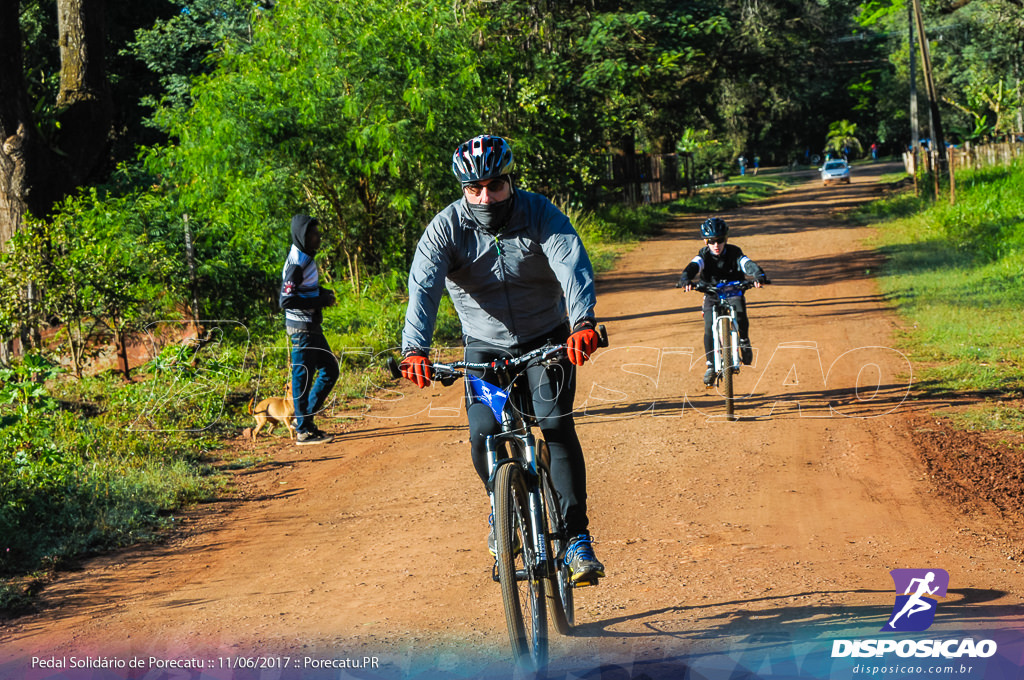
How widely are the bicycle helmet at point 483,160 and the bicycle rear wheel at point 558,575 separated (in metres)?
1.39

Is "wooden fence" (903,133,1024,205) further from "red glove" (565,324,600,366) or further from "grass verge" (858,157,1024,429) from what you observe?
"red glove" (565,324,600,366)

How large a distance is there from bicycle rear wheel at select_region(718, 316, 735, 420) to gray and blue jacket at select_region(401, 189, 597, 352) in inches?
Answer: 181

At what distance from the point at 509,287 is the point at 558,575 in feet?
4.52

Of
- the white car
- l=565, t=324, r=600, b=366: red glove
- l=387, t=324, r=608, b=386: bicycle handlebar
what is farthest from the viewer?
the white car

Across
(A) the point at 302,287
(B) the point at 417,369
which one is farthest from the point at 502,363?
(A) the point at 302,287

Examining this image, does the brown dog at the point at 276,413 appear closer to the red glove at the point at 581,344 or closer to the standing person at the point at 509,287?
the standing person at the point at 509,287

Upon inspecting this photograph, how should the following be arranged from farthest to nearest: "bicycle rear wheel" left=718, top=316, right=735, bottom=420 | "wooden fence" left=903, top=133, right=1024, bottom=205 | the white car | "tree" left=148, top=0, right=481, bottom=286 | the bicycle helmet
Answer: the white car, "wooden fence" left=903, top=133, right=1024, bottom=205, "tree" left=148, top=0, right=481, bottom=286, "bicycle rear wheel" left=718, top=316, right=735, bottom=420, the bicycle helmet

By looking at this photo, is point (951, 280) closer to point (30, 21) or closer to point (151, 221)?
point (151, 221)

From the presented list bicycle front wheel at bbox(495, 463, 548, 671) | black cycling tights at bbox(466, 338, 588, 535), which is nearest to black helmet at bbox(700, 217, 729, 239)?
black cycling tights at bbox(466, 338, 588, 535)

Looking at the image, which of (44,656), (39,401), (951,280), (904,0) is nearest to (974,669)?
(44,656)

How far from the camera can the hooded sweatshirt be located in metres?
8.61

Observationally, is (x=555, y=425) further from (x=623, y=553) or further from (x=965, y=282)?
(x=965, y=282)

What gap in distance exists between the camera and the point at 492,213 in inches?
170

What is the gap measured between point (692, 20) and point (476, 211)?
24.8 m
